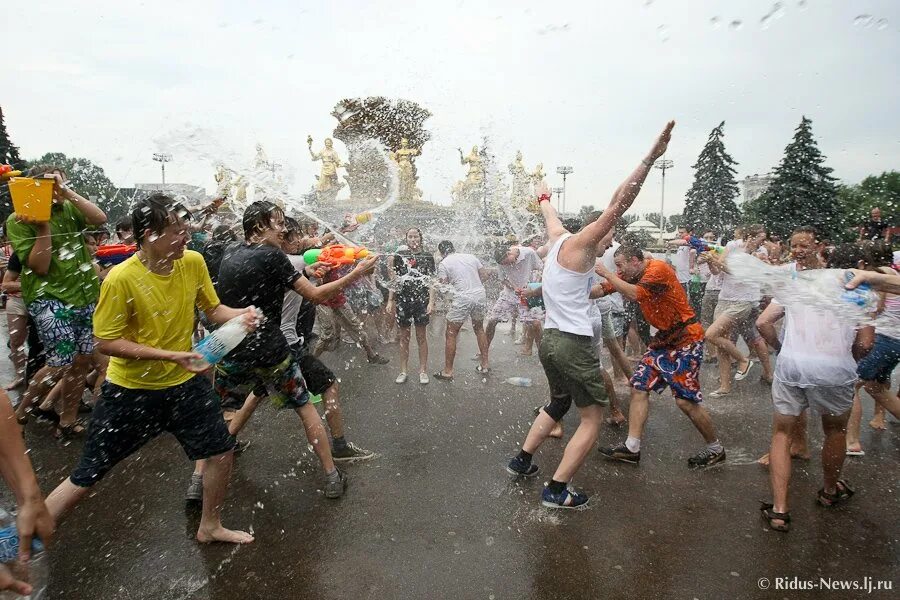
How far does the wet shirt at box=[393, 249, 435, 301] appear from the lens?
245 inches

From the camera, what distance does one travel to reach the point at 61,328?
4043 mm

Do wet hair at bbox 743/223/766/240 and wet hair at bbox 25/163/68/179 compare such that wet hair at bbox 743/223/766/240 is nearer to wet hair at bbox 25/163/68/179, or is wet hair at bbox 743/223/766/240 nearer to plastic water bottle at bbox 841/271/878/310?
plastic water bottle at bbox 841/271/878/310

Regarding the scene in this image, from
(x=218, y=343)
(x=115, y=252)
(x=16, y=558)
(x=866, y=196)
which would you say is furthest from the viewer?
(x=866, y=196)

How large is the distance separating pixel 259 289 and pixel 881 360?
Answer: 4608 mm

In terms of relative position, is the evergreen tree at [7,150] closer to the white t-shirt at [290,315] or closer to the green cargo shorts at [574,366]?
the white t-shirt at [290,315]

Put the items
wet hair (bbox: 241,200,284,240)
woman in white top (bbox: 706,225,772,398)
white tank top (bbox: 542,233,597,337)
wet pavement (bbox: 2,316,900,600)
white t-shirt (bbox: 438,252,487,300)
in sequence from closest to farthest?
1. wet pavement (bbox: 2,316,900,600)
2. wet hair (bbox: 241,200,284,240)
3. white tank top (bbox: 542,233,597,337)
4. woman in white top (bbox: 706,225,772,398)
5. white t-shirt (bbox: 438,252,487,300)

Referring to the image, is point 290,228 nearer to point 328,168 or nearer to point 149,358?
point 149,358

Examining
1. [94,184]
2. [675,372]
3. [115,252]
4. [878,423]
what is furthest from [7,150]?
[878,423]

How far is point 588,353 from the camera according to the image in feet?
11.1

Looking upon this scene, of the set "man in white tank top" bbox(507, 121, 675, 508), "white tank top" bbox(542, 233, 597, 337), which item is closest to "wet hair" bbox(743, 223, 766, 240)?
"man in white tank top" bbox(507, 121, 675, 508)

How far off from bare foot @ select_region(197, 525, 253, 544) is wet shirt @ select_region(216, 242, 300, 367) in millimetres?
978

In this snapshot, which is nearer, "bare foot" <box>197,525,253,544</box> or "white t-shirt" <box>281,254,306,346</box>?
"bare foot" <box>197,525,253,544</box>

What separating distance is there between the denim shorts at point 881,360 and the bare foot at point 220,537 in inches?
176

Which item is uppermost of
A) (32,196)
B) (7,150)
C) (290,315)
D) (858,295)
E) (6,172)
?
(7,150)
